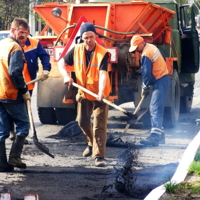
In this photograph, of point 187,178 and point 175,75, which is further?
point 175,75

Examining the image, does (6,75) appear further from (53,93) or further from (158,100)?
(53,93)

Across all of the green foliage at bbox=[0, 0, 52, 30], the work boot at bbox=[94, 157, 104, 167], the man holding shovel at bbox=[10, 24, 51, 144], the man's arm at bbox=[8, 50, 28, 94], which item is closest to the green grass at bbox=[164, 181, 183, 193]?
the work boot at bbox=[94, 157, 104, 167]

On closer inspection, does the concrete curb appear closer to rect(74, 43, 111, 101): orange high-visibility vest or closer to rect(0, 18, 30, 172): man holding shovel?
rect(74, 43, 111, 101): orange high-visibility vest

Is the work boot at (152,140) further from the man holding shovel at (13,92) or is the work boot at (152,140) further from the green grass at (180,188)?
the green grass at (180,188)

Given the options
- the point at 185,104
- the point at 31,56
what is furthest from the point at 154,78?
the point at 185,104

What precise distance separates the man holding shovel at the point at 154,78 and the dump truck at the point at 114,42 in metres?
0.51

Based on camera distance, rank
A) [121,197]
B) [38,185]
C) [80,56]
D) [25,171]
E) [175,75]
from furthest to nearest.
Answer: [175,75] → [80,56] → [25,171] → [38,185] → [121,197]

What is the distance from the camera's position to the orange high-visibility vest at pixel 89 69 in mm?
6664

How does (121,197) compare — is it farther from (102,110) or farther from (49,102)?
(49,102)

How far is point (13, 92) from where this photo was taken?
6203 millimetres

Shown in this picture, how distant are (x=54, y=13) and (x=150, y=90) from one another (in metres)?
2.08

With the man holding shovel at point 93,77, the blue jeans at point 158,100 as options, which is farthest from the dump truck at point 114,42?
the man holding shovel at point 93,77

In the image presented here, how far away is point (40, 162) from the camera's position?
6750 millimetres

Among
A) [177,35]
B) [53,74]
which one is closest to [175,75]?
[177,35]
